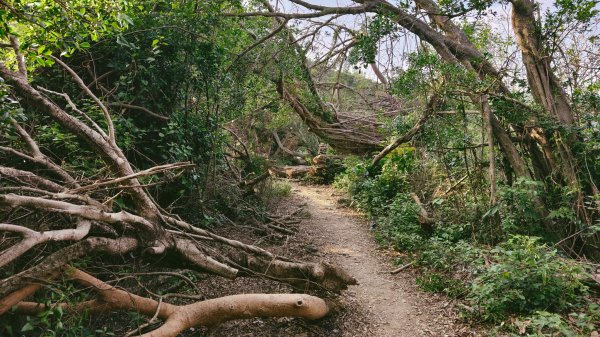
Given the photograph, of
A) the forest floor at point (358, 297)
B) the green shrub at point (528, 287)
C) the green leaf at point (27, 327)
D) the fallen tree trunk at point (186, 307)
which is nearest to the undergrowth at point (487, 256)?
the green shrub at point (528, 287)

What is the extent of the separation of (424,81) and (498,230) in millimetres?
3105

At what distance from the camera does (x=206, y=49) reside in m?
6.52

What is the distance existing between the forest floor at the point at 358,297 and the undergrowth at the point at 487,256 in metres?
0.29

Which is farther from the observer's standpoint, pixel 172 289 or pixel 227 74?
pixel 227 74

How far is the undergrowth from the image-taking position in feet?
13.2

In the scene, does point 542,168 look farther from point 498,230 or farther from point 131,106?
point 131,106

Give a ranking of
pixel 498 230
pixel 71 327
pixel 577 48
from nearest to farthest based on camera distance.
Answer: pixel 71 327
pixel 498 230
pixel 577 48

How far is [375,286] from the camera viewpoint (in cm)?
583

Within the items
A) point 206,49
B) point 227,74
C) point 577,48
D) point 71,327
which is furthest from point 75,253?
point 577,48

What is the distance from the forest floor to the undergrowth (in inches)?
11.4

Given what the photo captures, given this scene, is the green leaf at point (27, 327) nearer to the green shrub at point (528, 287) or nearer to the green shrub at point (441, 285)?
the green shrub at point (528, 287)

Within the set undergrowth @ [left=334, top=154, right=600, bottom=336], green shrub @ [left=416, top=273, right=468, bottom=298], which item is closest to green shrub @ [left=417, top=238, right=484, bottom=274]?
undergrowth @ [left=334, top=154, right=600, bottom=336]

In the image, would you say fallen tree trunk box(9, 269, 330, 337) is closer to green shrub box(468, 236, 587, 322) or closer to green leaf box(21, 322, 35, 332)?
green leaf box(21, 322, 35, 332)

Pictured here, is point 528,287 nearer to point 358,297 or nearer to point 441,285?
point 441,285
